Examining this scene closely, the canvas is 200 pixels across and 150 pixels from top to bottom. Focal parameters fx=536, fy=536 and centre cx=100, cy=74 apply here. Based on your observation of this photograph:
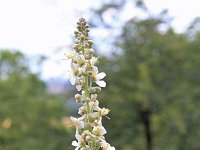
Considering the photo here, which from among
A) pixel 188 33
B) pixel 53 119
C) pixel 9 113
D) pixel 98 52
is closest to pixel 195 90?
pixel 188 33

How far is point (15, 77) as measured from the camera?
26438mm

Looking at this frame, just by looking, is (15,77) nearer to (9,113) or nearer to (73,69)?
(9,113)

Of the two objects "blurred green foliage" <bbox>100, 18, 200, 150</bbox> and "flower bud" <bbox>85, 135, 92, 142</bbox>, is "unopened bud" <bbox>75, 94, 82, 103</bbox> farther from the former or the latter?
"blurred green foliage" <bbox>100, 18, 200, 150</bbox>

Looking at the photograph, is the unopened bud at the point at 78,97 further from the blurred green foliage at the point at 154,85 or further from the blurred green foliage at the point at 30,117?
the blurred green foliage at the point at 154,85

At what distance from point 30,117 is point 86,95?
21.1 metres

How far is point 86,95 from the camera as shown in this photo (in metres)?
3.22

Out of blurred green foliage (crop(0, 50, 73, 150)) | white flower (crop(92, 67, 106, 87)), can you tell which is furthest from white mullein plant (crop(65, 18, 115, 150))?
blurred green foliage (crop(0, 50, 73, 150))

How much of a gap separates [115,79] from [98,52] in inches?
53.5

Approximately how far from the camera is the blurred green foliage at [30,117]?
22264 millimetres

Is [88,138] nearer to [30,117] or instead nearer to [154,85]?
[154,85]

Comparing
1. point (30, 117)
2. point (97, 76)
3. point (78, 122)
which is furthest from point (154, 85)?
point (78, 122)

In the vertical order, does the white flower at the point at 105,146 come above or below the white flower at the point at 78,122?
below

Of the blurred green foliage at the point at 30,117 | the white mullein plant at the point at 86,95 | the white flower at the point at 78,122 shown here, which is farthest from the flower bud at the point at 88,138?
the blurred green foliage at the point at 30,117

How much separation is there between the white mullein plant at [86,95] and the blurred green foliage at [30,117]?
17261 mm
